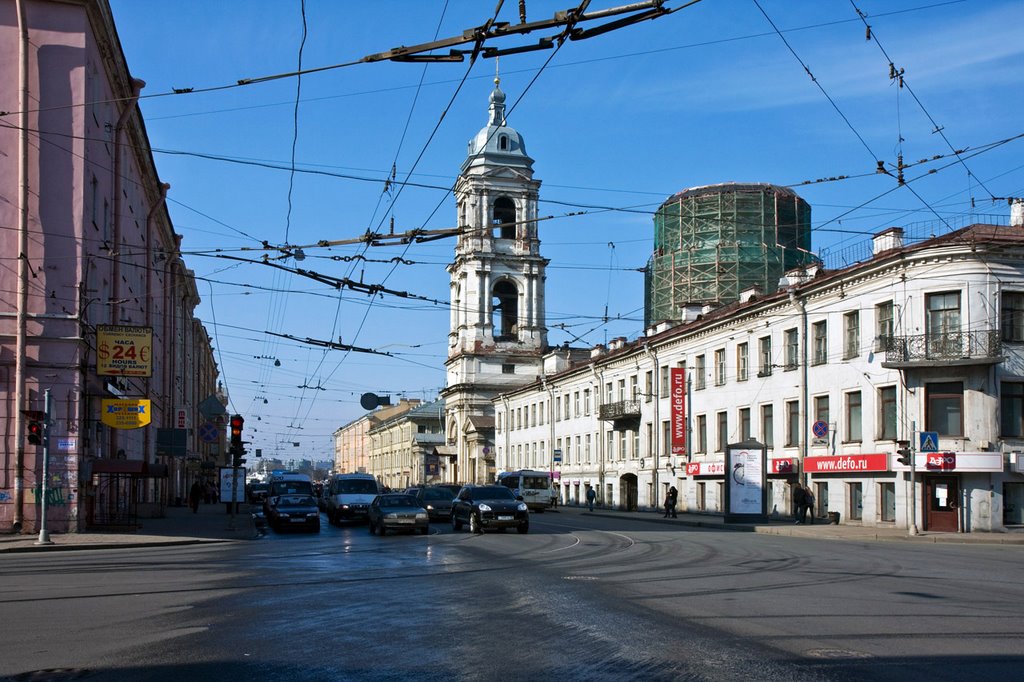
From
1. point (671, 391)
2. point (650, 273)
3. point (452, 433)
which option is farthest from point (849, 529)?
point (452, 433)

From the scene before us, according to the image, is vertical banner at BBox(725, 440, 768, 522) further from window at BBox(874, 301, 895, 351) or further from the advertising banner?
the advertising banner

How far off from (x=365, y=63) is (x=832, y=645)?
925 cm

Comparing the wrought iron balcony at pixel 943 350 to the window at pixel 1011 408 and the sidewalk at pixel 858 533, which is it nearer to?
the window at pixel 1011 408

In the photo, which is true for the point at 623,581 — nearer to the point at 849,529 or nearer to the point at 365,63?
the point at 365,63

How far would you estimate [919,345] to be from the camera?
1431 inches

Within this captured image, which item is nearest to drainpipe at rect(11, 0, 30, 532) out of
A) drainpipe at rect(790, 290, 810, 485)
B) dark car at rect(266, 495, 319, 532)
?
dark car at rect(266, 495, 319, 532)

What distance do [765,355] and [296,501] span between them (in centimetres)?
2190

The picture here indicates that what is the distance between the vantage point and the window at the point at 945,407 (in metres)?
36.2

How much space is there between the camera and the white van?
131ft

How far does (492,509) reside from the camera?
32531 mm

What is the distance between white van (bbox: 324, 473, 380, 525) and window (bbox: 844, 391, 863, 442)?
18047 mm

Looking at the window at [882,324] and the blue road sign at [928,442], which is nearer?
the blue road sign at [928,442]

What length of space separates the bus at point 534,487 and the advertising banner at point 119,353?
31.9 m

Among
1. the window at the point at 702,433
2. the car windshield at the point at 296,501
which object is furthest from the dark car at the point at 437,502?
the window at the point at 702,433
